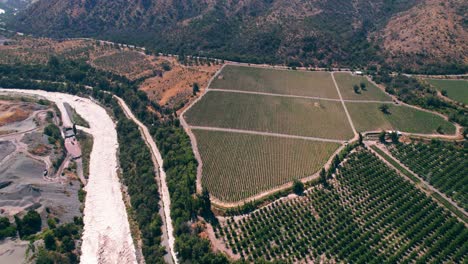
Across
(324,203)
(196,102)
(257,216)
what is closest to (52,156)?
(196,102)

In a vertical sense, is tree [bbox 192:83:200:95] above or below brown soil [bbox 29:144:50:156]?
above

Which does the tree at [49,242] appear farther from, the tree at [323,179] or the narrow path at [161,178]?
the tree at [323,179]

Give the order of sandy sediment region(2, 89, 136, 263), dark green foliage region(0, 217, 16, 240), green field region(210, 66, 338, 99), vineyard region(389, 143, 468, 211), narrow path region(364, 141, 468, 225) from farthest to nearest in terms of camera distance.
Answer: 1. green field region(210, 66, 338, 99)
2. vineyard region(389, 143, 468, 211)
3. narrow path region(364, 141, 468, 225)
4. sandy sediment region(2, 89, 136, 263)
5. dark green foliage region(0, 217, 16, 240)

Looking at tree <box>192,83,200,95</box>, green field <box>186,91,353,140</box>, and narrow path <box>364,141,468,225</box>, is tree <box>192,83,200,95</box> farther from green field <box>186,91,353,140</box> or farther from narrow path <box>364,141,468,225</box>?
narrow path <box>364,141,468,225</box>

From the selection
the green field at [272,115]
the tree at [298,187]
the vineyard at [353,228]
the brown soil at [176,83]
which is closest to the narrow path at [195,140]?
the green field at [272,115]

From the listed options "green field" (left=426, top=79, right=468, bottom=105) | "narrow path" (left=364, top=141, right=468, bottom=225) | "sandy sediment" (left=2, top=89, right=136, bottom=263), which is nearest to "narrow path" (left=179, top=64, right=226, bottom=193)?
"sandy sediment" (left=2, top=89, right=136, bottom=263)

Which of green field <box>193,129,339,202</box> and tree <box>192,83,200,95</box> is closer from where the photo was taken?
green field <box>193,129,339,202</box>

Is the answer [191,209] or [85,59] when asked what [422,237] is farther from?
[85,59]
